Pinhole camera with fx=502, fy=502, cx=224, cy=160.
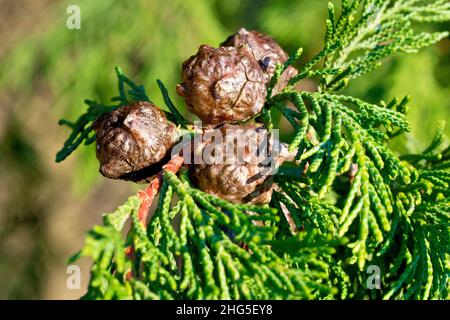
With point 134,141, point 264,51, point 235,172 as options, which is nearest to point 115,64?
point 264,51

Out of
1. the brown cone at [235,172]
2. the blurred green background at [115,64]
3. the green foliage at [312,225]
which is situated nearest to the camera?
the green foliage at [312,225]

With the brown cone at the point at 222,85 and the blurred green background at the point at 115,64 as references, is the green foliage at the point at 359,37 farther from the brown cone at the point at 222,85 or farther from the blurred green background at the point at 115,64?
the blurred green background at the point at 115,64

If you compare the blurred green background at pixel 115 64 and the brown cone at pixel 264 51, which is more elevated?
the blurred green background at pixel 115 64

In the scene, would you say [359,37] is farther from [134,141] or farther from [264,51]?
[134,141]

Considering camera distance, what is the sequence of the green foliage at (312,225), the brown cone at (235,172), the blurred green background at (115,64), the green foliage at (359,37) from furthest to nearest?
1. the blurred green background at (115,64)
2. the green foliage at (359,37)
3. the brown cone at (235,172)
4. the green foliage at (312,225)

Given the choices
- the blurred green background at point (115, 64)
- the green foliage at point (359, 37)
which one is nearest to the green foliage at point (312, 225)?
the green foliage at point (359, 37)

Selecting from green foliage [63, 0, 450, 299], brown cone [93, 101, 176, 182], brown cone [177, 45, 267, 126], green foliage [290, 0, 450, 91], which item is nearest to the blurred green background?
green foliage [290, 0, 450, 91]

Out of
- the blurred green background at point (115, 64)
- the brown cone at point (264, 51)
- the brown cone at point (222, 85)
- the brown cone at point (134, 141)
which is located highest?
the blurred green background at point (115, 64)
